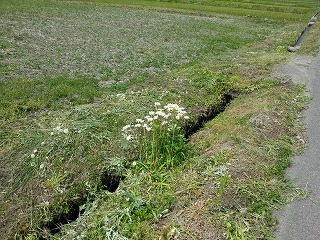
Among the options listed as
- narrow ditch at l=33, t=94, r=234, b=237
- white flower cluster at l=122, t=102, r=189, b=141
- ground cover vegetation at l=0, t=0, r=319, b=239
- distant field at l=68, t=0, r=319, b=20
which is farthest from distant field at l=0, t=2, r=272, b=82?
distant field at l=68, t=0, r=319, b=20

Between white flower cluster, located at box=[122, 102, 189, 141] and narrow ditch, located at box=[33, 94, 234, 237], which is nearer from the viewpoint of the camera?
narrow ditch, located at box=[33, 94, 234, 237]

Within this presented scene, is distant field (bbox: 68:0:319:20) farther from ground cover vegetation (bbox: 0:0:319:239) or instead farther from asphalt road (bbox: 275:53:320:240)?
asphalt road (bbox: 275:53:320:240)

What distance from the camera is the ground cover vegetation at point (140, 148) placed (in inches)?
229

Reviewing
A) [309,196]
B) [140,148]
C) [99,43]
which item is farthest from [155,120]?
[99,43]

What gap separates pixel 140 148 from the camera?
25.5 feet

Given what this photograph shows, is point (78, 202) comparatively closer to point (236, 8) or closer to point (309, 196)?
point (309, 196)

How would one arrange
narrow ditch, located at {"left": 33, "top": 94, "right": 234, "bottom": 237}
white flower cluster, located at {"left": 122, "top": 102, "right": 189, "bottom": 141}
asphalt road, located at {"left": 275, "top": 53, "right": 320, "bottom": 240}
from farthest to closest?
white flower cluster, located at {"left": 122, "top": 102, "right": 189, "bottom": 141} → narrow ditch, located at {"left": 33, "top": 94, "right": 234, "bottom": 237} → asphalt road, located at {"left": 275, "top": 53, "right": 320, "bottom": 240}

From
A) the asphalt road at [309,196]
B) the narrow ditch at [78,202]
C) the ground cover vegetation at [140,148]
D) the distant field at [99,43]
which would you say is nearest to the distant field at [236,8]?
the distant field at [99,43]

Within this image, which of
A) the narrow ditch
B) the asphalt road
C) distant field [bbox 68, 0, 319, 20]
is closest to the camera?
the asphalt road

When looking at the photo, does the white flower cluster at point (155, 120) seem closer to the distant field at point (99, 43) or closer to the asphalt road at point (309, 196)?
the asphalt road at point (309, 196)

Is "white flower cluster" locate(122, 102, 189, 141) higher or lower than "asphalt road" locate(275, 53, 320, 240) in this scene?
higher

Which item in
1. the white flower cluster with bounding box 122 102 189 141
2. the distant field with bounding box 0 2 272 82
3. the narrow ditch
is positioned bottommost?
the distant field with bounding box 0 2 272 82

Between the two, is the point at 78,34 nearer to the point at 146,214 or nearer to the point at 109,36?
the point at 109,36

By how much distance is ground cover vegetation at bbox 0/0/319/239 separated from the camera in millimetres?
5824
